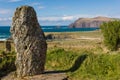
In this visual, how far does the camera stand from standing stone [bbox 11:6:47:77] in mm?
21766

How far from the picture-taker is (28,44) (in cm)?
2186

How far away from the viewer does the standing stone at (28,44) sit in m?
21.8

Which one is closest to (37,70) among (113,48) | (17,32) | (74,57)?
(17,32)

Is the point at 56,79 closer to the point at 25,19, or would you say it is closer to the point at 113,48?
the point at 25,19

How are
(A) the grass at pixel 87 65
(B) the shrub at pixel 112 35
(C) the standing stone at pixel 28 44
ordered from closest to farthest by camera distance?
(A) the grass at pixel 87 65, (C) the standing stone at pixel 28 44, (B) the shrub at pixel 112 35

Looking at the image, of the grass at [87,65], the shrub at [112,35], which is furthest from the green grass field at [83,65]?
the shrub at [112,35]

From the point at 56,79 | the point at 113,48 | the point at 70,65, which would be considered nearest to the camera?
the point at 56,79

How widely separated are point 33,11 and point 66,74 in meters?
4.49

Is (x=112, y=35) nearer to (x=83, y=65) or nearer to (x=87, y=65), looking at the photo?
(x=83, y=65)

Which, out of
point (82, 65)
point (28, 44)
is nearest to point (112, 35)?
point (82, 65)

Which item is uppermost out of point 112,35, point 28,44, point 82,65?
point 28,44

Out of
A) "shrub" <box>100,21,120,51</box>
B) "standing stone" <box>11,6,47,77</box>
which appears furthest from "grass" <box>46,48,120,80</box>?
"shrub" <box>100,21,120,51</box>

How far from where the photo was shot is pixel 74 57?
25.4m

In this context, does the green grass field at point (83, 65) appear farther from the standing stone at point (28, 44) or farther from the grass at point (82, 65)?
the standing stone at point (28, 44)
